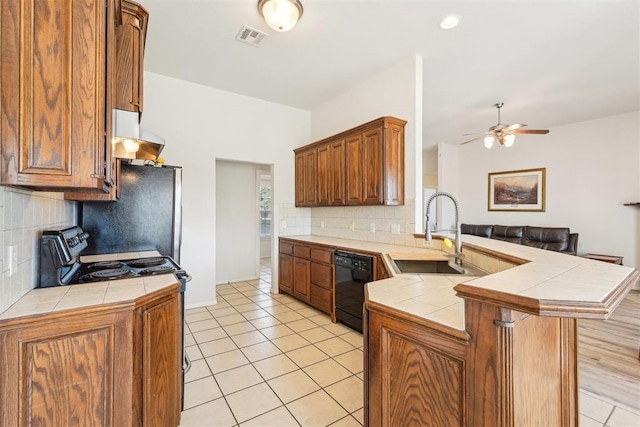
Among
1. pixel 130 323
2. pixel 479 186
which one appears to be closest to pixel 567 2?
pixel 130 323

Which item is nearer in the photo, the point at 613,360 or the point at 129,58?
the point at 129,58

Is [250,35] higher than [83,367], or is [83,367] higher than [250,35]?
[250,35]

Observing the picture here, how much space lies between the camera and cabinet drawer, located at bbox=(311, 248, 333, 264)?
3315 mm

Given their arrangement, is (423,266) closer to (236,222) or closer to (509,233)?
(236,222)

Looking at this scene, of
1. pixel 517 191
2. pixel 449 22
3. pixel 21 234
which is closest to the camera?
pixel 21 234

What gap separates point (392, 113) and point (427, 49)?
72 centimetres

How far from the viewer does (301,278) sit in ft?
12.5

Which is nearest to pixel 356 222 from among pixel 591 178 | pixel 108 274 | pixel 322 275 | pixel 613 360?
pixel 322 275

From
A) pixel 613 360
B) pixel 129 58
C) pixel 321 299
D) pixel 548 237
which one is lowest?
pixel 613 360

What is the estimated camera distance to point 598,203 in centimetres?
504

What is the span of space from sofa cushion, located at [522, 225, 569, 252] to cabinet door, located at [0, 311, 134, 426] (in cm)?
618

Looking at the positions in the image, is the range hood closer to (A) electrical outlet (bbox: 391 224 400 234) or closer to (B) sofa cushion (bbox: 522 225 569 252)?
(A) electrical outlet (bbox: 391 224 400 234)

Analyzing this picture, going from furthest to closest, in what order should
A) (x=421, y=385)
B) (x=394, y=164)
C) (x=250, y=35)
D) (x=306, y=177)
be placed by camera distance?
(x=306, y=177), (x=394, y=164), (x=250, y=35), (x=421, y=385)

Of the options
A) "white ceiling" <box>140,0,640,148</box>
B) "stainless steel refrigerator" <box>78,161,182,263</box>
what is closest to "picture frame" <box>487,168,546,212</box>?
"white ceiling" <box>140,0,640,148</box>
